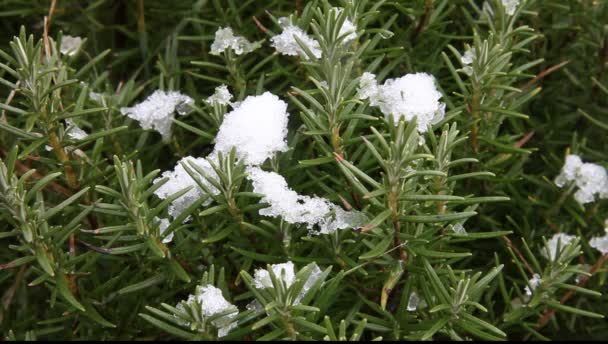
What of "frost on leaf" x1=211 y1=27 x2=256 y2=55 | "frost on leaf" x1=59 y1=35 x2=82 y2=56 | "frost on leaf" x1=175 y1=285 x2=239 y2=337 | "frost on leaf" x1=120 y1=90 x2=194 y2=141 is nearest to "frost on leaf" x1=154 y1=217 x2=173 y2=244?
"frost on leaf" x1=175 y1=285 x2=239 y2=337

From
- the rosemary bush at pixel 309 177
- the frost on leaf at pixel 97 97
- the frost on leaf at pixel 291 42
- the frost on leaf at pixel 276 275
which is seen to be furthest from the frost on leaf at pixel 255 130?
the frost on leaf at pixel 97 97

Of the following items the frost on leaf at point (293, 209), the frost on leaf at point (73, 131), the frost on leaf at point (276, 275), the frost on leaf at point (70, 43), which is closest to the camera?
the frost on leaf at point (276, 275)

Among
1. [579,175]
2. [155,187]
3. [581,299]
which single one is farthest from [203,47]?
[581,299]

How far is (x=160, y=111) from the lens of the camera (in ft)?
5.22

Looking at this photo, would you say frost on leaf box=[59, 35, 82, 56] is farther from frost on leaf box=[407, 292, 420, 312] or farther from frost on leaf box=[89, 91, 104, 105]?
frost on leaf box=[407, 292, 420, 312]

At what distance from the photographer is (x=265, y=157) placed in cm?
138

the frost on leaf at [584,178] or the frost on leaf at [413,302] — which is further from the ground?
the frost on leaf at [584,178]

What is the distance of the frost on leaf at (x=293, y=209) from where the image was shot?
132cm

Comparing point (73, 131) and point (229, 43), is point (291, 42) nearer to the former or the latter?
point (229, 43)

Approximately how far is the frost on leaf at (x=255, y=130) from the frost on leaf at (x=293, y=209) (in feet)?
0.14

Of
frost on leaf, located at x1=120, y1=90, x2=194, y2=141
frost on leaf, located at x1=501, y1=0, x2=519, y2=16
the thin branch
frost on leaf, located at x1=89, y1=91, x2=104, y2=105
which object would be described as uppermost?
frost on leaf, located at x1=501, y1=0, x2=519, y2=16

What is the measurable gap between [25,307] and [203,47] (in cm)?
77

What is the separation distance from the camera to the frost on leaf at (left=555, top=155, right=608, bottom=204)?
1.62 meters

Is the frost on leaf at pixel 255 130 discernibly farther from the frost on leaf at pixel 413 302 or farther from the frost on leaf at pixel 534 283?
the frost on leaf at pixel 534 283
